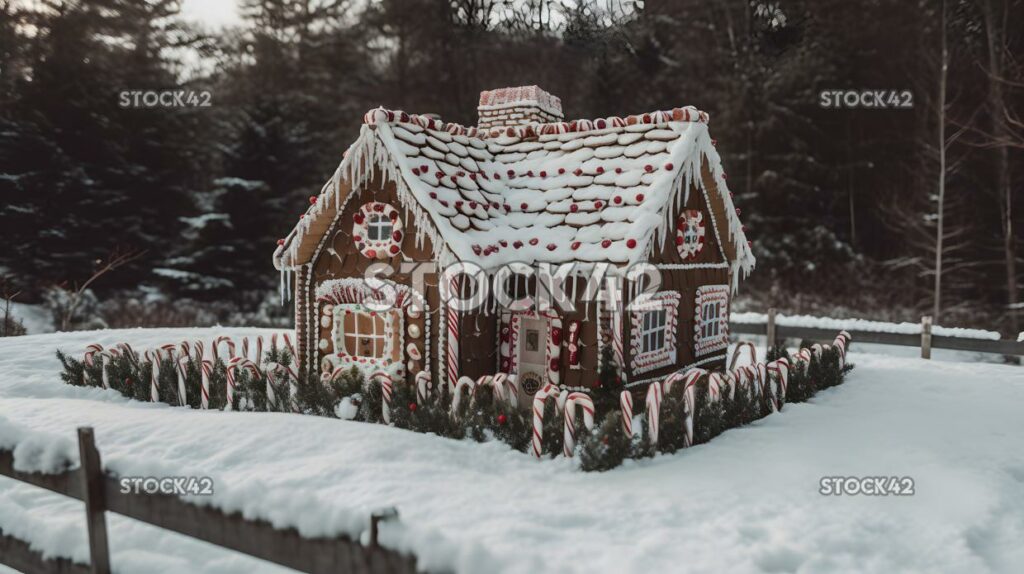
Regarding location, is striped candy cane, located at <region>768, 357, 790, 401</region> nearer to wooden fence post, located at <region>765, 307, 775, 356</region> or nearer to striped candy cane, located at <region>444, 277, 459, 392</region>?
striped candy cane, located at <region>444, 277, 459, 392</region>

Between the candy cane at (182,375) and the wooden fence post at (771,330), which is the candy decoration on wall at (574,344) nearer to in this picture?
the candy cane at (182,375)

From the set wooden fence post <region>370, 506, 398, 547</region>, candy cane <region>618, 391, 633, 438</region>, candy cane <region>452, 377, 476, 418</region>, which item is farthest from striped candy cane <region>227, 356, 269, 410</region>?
wooden fence post <region>370, 506, 398, 547</region>

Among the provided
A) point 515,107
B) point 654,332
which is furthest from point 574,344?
point 515,107

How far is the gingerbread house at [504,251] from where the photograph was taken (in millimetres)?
8977

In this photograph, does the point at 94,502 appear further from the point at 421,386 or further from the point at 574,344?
the point at 574,344

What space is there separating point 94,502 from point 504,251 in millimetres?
6193

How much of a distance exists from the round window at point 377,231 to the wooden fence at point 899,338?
985 centimetres

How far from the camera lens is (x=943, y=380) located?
457 inches

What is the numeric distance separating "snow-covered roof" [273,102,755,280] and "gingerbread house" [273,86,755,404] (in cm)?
2

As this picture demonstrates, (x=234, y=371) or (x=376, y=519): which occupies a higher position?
(x=376, y=519)

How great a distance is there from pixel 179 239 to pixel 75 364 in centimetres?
1518

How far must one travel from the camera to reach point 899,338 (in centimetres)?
1422

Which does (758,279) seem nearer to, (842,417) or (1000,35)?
(1000,35)

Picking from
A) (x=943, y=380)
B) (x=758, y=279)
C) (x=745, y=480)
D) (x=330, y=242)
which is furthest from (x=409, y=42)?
(x=745, y=480)
